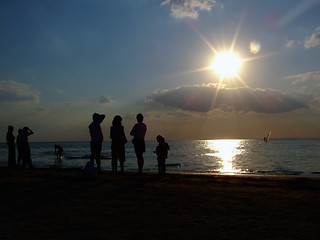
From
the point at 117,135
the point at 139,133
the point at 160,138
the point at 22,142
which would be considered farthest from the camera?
the point at 22,142

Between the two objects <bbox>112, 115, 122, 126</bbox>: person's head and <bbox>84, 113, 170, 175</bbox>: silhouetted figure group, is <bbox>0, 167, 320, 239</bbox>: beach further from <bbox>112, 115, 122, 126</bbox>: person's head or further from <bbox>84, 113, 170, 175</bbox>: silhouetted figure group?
<bbox>112, 115, 122, 126</bbox>: person's head

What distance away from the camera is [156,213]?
15.6 ft

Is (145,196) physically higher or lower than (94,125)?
lower

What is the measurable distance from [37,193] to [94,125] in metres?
3.95

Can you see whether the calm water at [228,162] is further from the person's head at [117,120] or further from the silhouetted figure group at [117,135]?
the person's head at [117,120]

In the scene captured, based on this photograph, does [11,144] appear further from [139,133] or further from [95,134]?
[139,133]

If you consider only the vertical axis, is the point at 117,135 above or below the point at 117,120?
below

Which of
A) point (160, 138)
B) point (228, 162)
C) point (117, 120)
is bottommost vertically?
point (228, 162)

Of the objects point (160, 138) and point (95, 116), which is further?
point (160, 138)

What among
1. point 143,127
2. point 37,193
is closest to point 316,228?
point 37,193

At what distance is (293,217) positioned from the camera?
4516 mm

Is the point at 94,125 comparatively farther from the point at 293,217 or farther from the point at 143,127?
the point at 293,217

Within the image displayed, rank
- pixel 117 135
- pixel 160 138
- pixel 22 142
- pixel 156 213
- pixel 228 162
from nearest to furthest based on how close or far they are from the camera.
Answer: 1. pixel 156 213
2. pixel 117 135
3. pixel 160 138
4. pixel 22 142
5. pixel 228 162

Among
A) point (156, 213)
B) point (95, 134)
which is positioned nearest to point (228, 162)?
point (95, 134)
